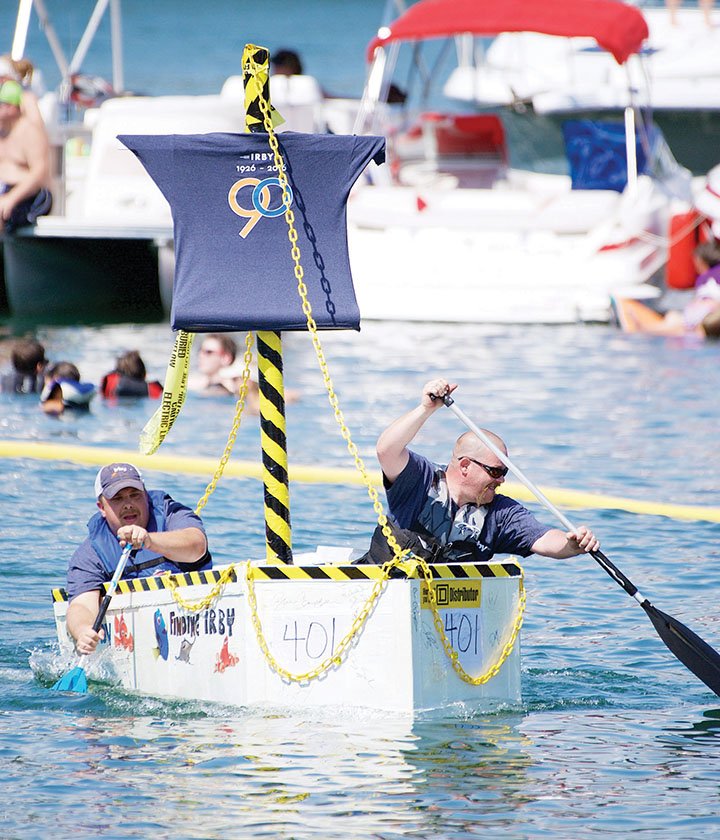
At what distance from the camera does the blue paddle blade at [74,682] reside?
7938 mm

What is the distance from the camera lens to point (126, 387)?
1570 centimetres

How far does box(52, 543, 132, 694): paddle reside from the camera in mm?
7809

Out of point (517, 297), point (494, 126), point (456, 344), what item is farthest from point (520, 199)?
point (494, 126)


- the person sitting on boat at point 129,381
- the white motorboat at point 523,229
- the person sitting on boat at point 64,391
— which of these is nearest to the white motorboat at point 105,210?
the white motorboat at point 523,229

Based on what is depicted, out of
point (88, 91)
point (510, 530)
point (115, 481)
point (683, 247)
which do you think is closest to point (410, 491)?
point (510, 530)

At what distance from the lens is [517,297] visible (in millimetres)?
20391

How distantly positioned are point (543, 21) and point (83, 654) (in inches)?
575

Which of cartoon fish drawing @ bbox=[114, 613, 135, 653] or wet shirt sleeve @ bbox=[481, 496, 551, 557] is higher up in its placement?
wet shirt sleeve @ bbox=[481, 496, 551, 557]

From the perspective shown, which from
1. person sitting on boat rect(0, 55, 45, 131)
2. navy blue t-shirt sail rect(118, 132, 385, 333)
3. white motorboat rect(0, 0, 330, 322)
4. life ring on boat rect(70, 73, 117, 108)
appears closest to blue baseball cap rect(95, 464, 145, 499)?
navy blue t-shirt sail rect(118, 132, 385, 333)

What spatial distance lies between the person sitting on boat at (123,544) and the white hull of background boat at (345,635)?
489mm

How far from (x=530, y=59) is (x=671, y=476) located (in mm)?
14903

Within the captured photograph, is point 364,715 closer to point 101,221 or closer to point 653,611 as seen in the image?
Result: point 653,611

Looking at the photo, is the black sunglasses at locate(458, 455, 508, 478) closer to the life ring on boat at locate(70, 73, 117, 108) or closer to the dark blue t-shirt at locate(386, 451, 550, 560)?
the dark blue t-shirt at locate(386, 451, 550, 560)

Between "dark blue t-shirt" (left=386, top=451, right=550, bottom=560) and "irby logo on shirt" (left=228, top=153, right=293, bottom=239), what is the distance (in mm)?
1256
